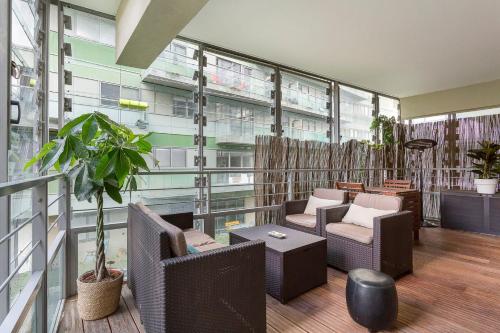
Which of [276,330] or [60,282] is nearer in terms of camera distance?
[276,330]

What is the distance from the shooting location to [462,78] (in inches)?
205

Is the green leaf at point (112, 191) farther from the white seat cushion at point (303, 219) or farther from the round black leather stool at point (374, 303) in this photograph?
the white seat cushion at point (303, 219)

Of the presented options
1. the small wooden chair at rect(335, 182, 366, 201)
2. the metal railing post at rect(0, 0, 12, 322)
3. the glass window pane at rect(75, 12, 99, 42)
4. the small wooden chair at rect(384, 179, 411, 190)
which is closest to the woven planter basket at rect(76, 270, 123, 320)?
the metal railing post at rect(0, 0, 12, 322)

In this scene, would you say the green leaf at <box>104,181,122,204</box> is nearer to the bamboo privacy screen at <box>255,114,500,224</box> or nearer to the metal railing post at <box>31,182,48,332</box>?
the metal railing post at <box>31,182,48,332</box>

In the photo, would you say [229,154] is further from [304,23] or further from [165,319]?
[165,319]

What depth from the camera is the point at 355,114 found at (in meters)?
5.89

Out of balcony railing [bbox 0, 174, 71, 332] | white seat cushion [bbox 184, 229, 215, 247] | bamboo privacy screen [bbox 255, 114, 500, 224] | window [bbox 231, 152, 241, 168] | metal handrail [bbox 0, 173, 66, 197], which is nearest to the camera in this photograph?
metal handrail [bbox 0, 173, 66, 197]

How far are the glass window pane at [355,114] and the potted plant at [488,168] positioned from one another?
193 centimetres

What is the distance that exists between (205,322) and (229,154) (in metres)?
2.74

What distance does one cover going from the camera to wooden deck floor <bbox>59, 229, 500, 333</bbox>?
6.53 ft

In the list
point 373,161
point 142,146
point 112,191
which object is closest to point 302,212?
point 142,146

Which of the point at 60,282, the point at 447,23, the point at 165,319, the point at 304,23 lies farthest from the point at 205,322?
the point at 447,23

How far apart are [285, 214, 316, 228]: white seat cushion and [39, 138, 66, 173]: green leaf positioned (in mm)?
2614

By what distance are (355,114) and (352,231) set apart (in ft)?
12.2
